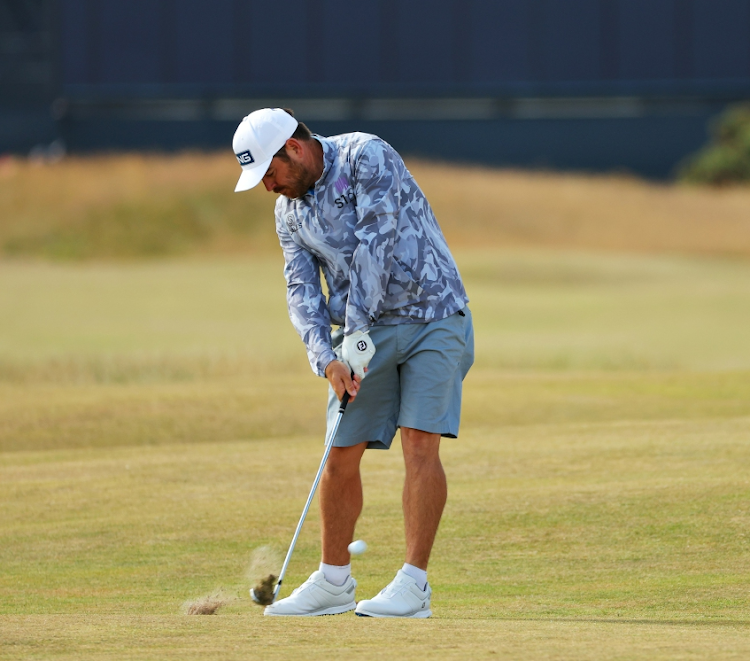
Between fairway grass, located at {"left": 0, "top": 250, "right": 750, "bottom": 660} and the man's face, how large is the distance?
54.1 inches

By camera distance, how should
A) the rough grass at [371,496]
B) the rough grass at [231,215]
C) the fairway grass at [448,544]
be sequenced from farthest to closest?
the rough grass at [231,215], the rough grass at [371,496], the fairway grass at [448,544]

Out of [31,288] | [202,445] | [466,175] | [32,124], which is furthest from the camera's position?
[32,124]

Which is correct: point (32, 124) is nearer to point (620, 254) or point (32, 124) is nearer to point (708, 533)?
point (620, 254)

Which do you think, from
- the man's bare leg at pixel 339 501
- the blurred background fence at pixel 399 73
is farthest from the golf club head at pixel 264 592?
the blurred background fence at pixel 399 73

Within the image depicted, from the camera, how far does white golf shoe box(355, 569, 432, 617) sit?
12.4 feet

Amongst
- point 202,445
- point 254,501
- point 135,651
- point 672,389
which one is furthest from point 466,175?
point 135,651

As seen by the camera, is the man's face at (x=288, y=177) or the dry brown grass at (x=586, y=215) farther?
the dry brown grass at (x=586, y=215)

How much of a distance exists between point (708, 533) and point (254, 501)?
206cm

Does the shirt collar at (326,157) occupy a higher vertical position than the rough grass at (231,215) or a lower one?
higher

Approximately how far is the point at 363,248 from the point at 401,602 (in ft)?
3.65

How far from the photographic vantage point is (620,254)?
72.6 ft

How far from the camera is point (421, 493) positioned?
3.95 m

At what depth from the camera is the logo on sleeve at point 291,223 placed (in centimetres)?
408

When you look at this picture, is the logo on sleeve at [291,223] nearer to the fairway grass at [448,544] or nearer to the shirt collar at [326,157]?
the shirt collar at [326,157]
